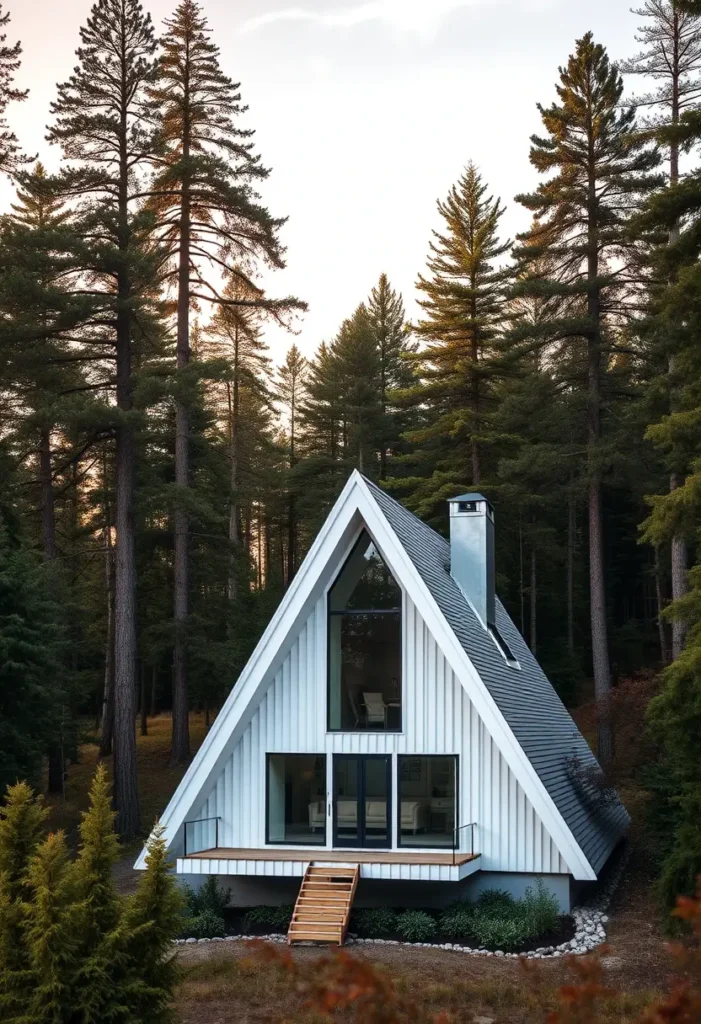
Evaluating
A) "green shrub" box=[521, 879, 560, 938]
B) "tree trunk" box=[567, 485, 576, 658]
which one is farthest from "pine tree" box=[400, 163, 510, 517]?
"green shrub" box=[521, 879, 560, 938]

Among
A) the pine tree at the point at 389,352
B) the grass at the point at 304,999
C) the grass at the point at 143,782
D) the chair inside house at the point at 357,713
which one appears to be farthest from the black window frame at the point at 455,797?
the pine tree at the point at 389,352

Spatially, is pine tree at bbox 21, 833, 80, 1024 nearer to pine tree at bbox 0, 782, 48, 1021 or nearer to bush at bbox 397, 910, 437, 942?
pine tree at bbox 0, 782, 48, 1021

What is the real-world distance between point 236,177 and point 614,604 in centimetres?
2668

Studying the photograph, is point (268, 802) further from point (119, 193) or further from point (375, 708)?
point (119, 193)

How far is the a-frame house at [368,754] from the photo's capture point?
1355cm

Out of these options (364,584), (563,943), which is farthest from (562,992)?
(364,584)

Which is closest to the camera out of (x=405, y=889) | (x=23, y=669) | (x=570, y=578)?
(x=405, y=889)

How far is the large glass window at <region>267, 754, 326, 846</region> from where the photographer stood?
14188 millimetres

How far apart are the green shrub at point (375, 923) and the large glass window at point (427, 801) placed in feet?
3.13

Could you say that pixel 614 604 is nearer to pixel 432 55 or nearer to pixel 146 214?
pixel 146 214

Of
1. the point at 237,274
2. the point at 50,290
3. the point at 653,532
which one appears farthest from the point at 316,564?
the point at 237,274

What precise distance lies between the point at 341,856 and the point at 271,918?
47.3 inches

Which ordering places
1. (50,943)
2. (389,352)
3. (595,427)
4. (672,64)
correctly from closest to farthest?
(50,943) → (672,64) → (595,427) → (389,352)

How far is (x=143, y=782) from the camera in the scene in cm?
2698
